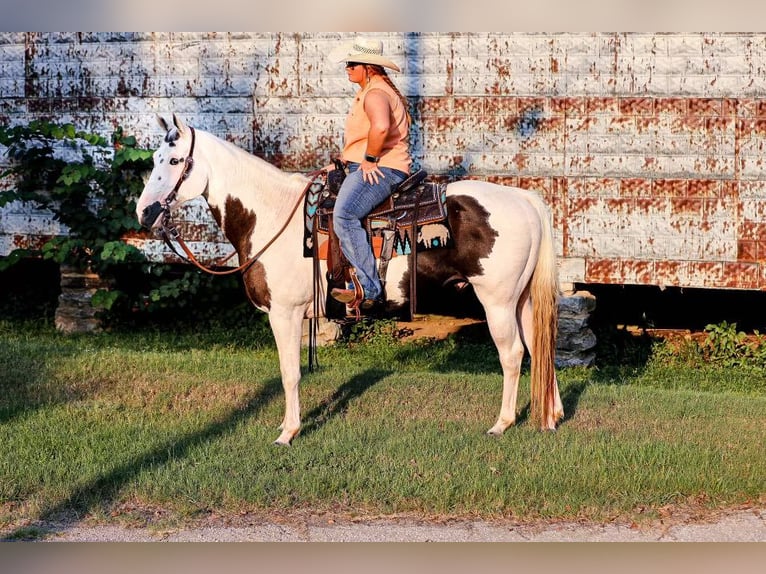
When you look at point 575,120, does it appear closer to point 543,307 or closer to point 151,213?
point 543,307

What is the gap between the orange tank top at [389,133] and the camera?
747 cm

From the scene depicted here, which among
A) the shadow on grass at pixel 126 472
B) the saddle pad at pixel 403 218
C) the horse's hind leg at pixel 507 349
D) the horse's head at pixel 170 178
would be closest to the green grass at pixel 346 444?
the shadow on grass at pixel 126 472

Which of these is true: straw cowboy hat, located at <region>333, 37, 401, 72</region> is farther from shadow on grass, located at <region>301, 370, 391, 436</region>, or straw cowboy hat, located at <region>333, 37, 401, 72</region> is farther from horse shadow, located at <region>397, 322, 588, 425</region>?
horse shadow, located at <region>397, 322, 588, 425</region>

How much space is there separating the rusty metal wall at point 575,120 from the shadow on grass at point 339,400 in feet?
8.43

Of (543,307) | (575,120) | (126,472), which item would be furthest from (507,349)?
(575,120)

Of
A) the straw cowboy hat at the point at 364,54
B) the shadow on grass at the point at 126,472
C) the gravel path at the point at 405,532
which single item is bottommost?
the gravel path at the point at 405,532

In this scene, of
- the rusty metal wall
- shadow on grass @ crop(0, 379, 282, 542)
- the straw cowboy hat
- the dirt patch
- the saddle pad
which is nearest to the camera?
shadow on grass @ crop(0, 379, 282, 542)

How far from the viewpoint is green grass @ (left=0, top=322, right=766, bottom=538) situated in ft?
21.6

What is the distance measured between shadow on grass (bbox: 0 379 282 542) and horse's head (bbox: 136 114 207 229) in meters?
1.61

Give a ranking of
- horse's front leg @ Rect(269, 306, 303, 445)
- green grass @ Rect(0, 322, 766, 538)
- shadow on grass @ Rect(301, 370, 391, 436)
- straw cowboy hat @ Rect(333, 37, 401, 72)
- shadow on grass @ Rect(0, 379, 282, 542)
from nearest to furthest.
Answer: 1. shadow on grass @ Rect(0, 379, 282, 542)
2. green grass @ Rect(0, 322, 766, 538)
3. straw cowboy hat @ Rect(333, 37, 401, 72)
4. horse's front leg @ Rect(269, 306, 303, 445)
5. shadow on grass @ Rect(301, 370, 391, 436)

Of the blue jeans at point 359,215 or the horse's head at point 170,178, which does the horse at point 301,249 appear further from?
the blue jeans at point 359,215

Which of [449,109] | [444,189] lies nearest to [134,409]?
[444,189]

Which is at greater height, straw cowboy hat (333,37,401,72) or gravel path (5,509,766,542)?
straw cowboy hat (333,37,401,72)

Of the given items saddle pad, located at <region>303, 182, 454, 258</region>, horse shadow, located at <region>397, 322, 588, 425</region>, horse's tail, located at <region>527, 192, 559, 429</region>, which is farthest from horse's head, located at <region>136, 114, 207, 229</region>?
horse shadow, located at <region>397, 322, 588, 425</region>
